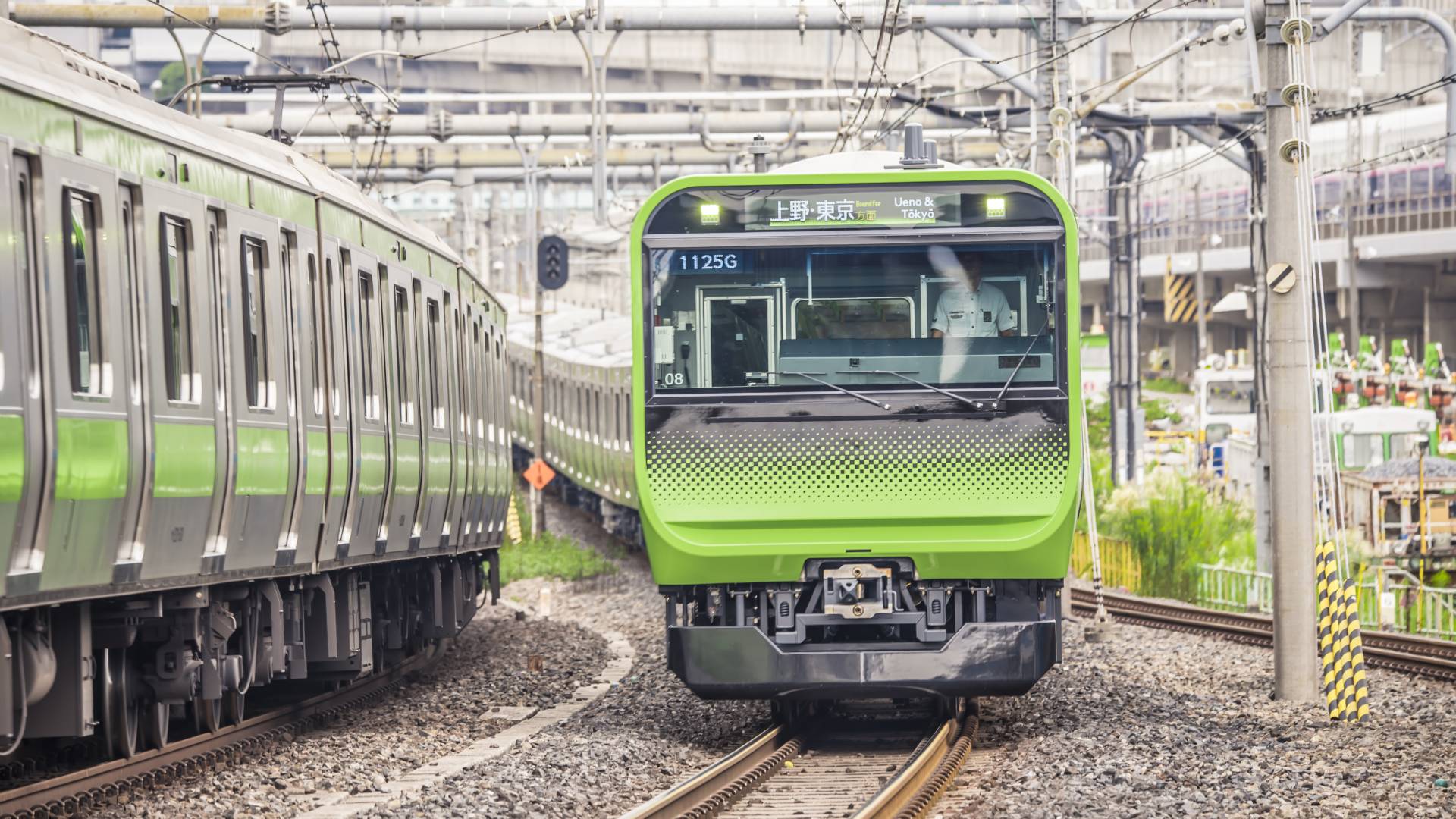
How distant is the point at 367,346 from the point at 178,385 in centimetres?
386

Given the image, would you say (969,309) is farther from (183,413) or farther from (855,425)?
(183,413)

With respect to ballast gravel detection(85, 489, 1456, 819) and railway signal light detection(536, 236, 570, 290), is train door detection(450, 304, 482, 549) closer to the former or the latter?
ballast gravel detection(85, 489, 1456, 819)

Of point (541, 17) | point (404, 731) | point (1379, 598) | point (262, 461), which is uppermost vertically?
point (541, 17)

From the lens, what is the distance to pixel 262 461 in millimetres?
11055

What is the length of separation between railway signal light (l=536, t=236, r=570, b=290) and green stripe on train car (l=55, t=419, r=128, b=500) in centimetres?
2504

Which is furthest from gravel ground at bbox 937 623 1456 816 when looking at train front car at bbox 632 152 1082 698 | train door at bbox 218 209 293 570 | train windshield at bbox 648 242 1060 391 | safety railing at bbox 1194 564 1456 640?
safety railing at bbox 1194 564 1456 640

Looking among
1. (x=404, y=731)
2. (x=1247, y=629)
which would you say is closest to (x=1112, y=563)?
(x=1247, y=629)

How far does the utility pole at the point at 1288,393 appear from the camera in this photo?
1423 cm

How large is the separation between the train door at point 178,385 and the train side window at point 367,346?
310 cm

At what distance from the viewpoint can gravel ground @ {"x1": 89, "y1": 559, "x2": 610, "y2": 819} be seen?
10.5 metres

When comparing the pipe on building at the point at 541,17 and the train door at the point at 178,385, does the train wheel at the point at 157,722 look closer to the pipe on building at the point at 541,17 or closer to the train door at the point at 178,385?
the train door at the point at 178,385

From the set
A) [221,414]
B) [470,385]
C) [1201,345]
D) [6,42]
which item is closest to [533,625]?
[470,385]

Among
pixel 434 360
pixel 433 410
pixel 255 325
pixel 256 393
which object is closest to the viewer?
pixel 256 393

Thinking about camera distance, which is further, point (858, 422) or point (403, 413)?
point (403, 413)
